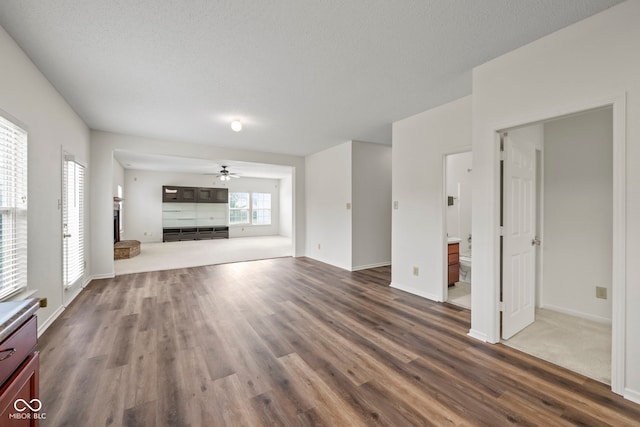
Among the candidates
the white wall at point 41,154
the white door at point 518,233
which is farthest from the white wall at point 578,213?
the white wall at point 41,154

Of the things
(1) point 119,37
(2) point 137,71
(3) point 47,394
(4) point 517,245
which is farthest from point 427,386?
(2) point 137,71

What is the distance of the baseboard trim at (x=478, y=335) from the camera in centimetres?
246

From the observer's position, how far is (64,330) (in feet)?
8.80

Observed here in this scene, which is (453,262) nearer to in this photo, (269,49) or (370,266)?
(370,266)

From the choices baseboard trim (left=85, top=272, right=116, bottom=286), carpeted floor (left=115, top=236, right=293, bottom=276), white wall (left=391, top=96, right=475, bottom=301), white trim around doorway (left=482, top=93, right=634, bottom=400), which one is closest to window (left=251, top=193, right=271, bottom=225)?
carpeted floor (left=115, top=236, right=293, bottom=276)

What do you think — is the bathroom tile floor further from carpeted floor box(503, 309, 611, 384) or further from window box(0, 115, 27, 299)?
window box(0, 115, 27, 299)

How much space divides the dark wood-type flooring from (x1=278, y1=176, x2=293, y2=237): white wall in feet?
25.9

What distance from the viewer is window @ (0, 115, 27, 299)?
6.70 feet

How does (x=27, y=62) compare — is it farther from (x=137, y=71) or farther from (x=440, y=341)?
(x=440, y=341)

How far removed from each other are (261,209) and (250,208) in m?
0.51

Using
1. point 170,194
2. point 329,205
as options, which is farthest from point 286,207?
point 329,205

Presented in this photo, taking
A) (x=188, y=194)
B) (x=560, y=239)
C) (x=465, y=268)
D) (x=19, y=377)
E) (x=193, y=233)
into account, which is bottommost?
(x=465, y=268)

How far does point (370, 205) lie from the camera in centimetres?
541

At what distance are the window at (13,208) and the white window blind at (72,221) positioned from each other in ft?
3.54
